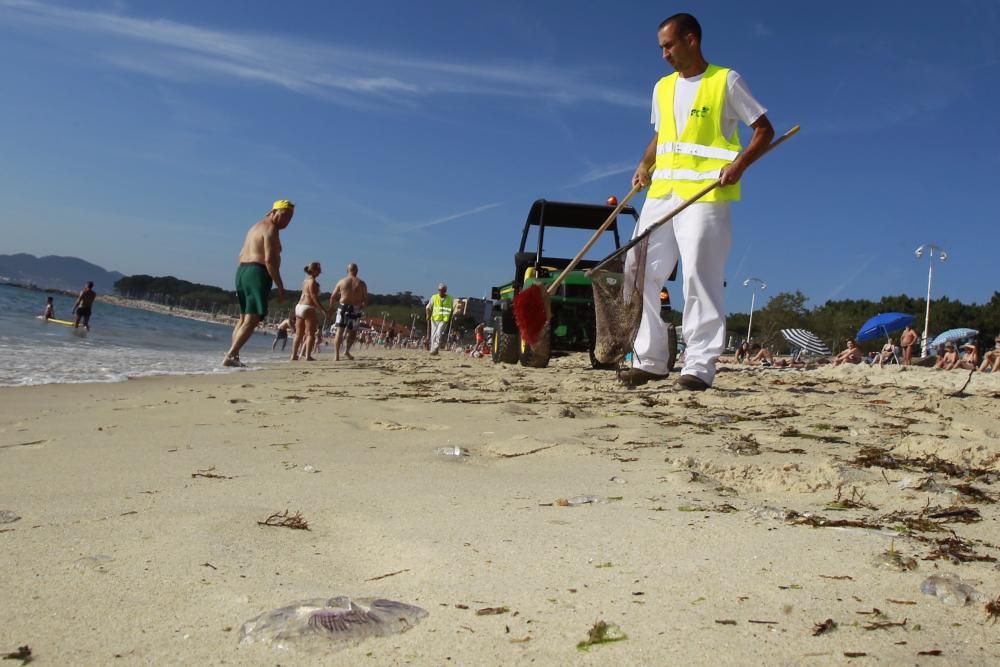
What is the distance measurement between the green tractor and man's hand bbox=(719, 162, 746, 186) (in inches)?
149

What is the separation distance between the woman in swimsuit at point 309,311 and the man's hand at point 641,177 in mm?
8342

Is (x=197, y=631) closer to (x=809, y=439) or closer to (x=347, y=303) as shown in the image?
(x=809, y=439)

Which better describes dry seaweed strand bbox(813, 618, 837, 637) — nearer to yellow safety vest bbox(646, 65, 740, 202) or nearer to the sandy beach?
the sandy beach

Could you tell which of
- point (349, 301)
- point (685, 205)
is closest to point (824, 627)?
point (685, 205)

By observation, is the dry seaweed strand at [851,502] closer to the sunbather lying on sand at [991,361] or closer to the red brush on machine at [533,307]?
the red brush on machine at [533,307]

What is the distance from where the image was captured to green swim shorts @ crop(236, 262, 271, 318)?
7.99 metres

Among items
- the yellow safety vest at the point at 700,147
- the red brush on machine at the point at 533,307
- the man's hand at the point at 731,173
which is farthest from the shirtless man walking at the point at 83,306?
the man's hand at the point at 731,173

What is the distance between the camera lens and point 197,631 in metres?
1.14

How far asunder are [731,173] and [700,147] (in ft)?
1.21

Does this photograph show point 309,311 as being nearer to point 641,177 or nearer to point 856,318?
point 641,177

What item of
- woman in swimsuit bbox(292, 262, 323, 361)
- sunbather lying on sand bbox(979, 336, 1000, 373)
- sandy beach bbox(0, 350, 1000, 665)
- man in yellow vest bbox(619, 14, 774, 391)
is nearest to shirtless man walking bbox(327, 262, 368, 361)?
woman in swimsuit bbox(292, 262, 323, 361)

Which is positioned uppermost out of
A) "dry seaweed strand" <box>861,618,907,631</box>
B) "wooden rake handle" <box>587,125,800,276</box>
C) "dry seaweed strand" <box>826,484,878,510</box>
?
"wooden rake handle" <box>587,125,800,276</box>

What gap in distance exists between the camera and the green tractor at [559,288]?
8797 mm

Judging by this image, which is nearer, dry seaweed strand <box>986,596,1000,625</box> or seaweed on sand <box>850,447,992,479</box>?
dry seaweed strand <box>986,596,1000,625</box>
